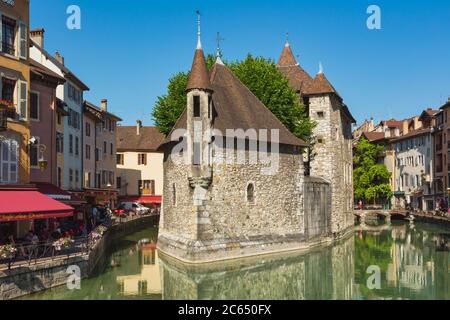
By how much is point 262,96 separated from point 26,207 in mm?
19664

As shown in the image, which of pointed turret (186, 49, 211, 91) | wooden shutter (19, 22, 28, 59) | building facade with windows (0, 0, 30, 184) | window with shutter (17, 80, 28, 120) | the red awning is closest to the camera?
the red awning

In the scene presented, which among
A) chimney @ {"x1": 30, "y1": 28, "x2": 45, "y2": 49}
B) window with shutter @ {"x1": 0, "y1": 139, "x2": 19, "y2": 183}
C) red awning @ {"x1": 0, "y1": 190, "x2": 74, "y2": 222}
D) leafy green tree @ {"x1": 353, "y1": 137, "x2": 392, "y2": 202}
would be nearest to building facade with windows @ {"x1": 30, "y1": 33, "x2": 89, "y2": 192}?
chimney @ {"x1": 30, "y1": 28, "x2": 45, "y2": 49}

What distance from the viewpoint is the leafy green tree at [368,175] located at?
66.0 m

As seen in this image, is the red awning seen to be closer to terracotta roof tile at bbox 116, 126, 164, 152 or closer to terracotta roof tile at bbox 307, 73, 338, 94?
terracotta roof tile at bbox 307, 73, 338, 94

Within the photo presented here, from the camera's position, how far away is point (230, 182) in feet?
89.7

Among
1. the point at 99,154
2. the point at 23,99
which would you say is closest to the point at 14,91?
the point at 23,99

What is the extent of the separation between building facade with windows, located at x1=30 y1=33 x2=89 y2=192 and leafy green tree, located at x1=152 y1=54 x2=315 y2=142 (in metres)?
6.16

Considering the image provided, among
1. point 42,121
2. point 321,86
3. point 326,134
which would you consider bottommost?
point 42,121

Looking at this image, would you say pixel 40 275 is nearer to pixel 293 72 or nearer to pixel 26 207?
pixel 26 207

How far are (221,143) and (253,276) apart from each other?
24.0 ft

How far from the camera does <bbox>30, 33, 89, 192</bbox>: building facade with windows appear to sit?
116ft

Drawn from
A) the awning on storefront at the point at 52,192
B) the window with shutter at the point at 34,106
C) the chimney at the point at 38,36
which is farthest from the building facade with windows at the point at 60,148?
the awning on storefront at the point at 52,192
